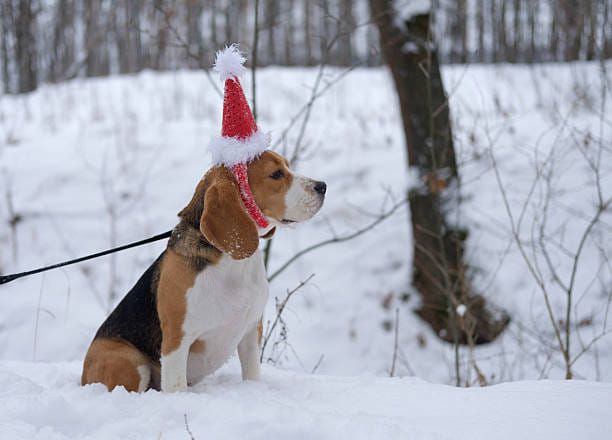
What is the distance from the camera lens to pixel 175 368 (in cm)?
241

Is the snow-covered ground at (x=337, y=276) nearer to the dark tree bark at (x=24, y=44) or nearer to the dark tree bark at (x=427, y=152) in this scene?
the dark tree bark at (x=427, y=152)

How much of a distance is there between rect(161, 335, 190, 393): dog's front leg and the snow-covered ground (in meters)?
0.12

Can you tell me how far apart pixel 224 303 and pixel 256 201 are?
0.42 m

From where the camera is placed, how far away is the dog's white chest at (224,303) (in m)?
2.39

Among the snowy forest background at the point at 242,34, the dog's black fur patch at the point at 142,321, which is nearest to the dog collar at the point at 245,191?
the dog's black fur patch at the point at 142,321

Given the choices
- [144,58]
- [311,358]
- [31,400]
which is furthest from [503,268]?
[144,58]

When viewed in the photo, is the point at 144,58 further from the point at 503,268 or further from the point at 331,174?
the point at 503,268

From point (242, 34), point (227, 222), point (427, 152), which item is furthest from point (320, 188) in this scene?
point (242, 34)

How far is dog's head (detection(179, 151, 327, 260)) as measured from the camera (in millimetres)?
2307

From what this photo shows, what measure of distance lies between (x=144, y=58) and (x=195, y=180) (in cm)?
1791

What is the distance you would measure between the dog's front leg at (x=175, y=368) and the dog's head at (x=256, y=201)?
44 cm

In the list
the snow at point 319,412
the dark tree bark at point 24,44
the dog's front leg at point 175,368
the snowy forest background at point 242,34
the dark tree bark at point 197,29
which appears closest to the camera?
the snow at point 319,412

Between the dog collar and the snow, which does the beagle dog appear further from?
the snow

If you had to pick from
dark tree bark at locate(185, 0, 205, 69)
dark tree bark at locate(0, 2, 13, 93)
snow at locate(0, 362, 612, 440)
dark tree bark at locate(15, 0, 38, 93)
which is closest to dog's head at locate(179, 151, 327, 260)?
snow at locate(0, 362, 612, 440)
